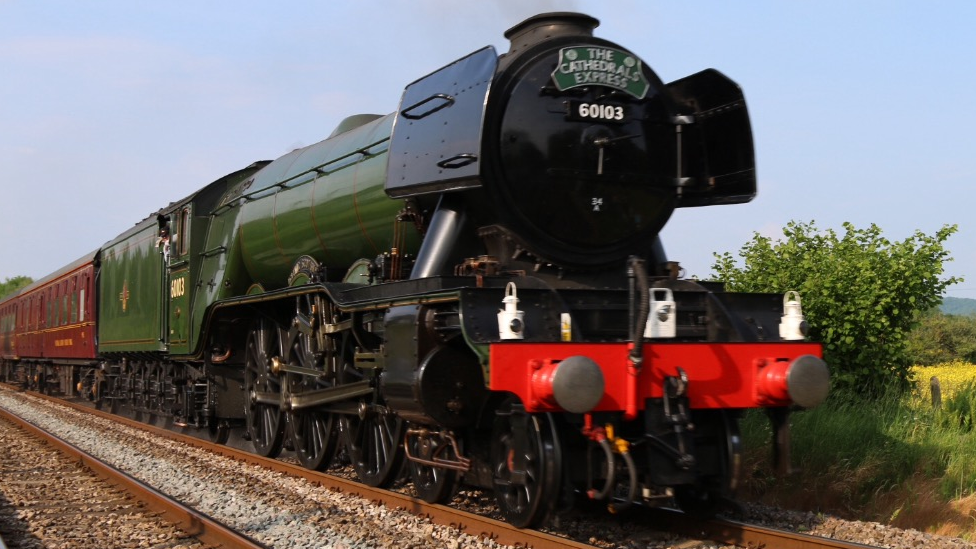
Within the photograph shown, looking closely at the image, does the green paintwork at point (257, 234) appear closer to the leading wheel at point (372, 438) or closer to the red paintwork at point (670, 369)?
the leading wheel at point (372, 438)

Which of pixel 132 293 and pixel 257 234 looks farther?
pixel 132 293

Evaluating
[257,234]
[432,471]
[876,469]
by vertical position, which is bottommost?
[876,469]

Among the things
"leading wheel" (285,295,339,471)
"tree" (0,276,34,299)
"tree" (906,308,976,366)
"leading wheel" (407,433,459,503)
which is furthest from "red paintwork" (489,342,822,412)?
"tree" (0,276,34,299)

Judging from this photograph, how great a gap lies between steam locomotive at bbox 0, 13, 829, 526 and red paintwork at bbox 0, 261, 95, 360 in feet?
37.3

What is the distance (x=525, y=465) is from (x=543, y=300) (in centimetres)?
91

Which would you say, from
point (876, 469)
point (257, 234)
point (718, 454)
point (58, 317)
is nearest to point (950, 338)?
point (58, 317)

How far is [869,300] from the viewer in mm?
8812

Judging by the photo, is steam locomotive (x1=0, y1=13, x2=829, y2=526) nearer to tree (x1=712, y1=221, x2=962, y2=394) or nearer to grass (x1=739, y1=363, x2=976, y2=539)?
grass (x1=739, y1=363, x2=976, y2=539)

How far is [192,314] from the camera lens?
1046 centimetres

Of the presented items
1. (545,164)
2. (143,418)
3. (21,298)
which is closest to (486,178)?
(545,164)

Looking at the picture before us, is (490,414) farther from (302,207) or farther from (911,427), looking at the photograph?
(911,427)

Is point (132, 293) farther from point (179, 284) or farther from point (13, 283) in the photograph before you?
point (13, 283)

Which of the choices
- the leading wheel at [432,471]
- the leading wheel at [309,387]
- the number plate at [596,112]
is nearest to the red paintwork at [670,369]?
the leading wheel at [432,471]

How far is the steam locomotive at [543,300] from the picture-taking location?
4.89 meters
